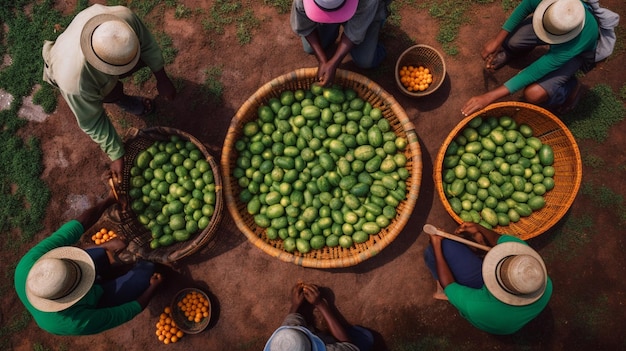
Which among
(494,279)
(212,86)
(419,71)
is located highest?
(419,71)

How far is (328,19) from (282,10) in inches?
105

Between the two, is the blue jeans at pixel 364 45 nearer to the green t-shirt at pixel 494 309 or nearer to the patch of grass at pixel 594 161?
the green t-shirt at pixel 494 309

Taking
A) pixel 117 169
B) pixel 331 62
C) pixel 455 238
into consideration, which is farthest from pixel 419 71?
pixel 117 169

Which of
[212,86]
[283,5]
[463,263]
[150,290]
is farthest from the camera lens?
[283,5]

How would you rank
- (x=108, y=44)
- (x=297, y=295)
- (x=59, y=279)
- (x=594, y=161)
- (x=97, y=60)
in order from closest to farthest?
(x=59, y=279), (x=108, y=44), (x=97, y=60), (x=297, y=295), (x=594, y=161)

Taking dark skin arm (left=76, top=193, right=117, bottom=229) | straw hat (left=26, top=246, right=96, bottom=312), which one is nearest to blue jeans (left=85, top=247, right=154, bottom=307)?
dark skin arm (left=76, top=193, right=117, bottom=229)

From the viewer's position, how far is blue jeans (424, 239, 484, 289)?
15.5 feet

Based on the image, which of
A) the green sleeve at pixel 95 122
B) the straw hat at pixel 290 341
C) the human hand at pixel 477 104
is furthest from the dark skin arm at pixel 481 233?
the green sleeve at pixel 95 122

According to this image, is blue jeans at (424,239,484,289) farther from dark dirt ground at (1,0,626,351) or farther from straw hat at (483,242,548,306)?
dark dirt ground at (1,0,626,351)

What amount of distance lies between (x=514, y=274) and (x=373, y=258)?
2702 millimetres

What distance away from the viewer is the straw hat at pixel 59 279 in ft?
12.4

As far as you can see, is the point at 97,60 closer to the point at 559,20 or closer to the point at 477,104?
the point at 477,104

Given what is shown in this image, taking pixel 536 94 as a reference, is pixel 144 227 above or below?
below

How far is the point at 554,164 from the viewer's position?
5441 millimetres
